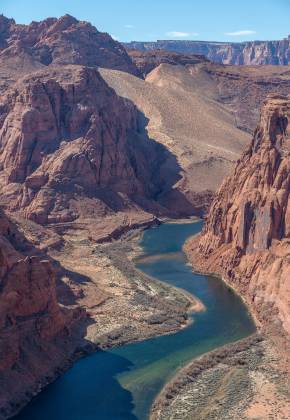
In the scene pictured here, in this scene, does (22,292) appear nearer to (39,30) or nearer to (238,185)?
(238,185)

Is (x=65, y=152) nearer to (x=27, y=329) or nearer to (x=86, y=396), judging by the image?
(x=27, y=329)

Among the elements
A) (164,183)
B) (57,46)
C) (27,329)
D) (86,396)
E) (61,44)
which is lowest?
(86,396)

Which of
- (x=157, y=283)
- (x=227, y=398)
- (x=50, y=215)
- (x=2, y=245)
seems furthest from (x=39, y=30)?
(x=227, y=398)

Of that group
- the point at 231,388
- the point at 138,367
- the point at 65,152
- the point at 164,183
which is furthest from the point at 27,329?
the point at 164,183

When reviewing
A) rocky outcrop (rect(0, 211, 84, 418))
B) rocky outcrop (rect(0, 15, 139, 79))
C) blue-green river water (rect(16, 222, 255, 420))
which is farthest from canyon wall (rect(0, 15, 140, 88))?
rocky outcrop (rect(0, 211, 84, 418))

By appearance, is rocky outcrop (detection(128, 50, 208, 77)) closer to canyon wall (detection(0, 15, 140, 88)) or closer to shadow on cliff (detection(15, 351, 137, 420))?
canyon wall (detection(0, 15, 140, 88))
